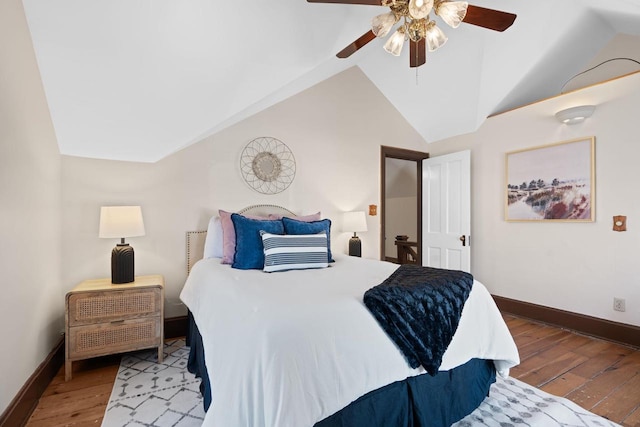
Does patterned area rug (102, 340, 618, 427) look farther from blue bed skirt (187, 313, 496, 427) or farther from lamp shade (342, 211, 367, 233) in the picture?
lamp shade (342, 211, 367, 233)

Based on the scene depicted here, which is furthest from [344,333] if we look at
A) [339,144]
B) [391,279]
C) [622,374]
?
[339,144]

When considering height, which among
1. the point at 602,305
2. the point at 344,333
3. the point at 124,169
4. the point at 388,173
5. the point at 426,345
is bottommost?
the point at 602,305

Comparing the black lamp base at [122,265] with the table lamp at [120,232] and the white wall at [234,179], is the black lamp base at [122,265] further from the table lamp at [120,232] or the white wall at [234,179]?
the white wall at [234,179]

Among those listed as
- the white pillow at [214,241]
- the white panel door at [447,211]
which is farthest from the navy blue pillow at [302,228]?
the white panel door at [447,211]

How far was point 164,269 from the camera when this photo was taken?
9.39 feet

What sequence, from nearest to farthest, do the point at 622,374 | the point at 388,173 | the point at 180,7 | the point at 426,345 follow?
the point at 426,345, the point at 180,7, the point at 622,374, the point at 388,173

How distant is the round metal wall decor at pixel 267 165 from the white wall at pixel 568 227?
254 centimetres

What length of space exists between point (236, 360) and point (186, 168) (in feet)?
7.48

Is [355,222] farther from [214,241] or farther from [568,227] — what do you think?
[568,227]

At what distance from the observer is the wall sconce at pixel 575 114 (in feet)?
9.75

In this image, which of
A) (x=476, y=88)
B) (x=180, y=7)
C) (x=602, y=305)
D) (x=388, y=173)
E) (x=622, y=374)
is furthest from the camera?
(x=388, y=173)

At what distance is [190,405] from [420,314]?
1.47 meters

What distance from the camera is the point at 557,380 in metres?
2.17

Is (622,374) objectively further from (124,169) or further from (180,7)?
(124,169)
